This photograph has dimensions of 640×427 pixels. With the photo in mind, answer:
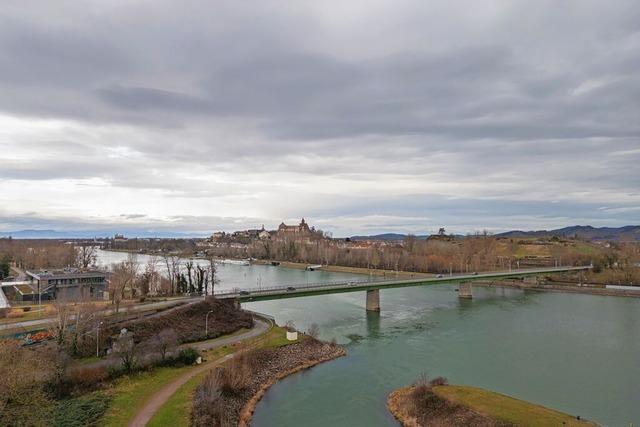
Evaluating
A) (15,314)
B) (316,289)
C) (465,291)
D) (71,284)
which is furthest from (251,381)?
(465,291)

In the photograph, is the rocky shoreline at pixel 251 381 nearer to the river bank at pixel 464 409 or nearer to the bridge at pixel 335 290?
the river bank at pixel 464 409

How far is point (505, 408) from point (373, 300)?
121 ft

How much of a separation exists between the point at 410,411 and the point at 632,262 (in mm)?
106209

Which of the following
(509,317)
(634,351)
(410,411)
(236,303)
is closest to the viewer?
(410,411)

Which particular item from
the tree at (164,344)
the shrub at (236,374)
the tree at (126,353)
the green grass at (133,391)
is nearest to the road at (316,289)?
the tree at (164,344)

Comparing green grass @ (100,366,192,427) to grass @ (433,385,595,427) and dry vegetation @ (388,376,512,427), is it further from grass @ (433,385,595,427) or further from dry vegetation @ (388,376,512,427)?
grass @ (433,385,595,427)

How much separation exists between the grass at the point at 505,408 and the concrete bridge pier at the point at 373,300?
32.2m

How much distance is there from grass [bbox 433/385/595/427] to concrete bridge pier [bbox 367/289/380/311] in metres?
32.2

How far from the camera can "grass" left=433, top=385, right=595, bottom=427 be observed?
23.5 m

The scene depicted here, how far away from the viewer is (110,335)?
118ft

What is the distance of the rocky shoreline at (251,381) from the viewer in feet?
82.2

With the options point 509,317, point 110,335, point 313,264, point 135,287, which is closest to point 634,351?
point 509,317

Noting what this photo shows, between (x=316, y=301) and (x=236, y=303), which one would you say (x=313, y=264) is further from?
(x=236, y=303)

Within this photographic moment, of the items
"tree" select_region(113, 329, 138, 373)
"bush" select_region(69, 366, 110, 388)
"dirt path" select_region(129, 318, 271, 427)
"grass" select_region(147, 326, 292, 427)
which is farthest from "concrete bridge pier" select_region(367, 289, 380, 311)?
"bush" select_region(69, 366, 110, 388)
